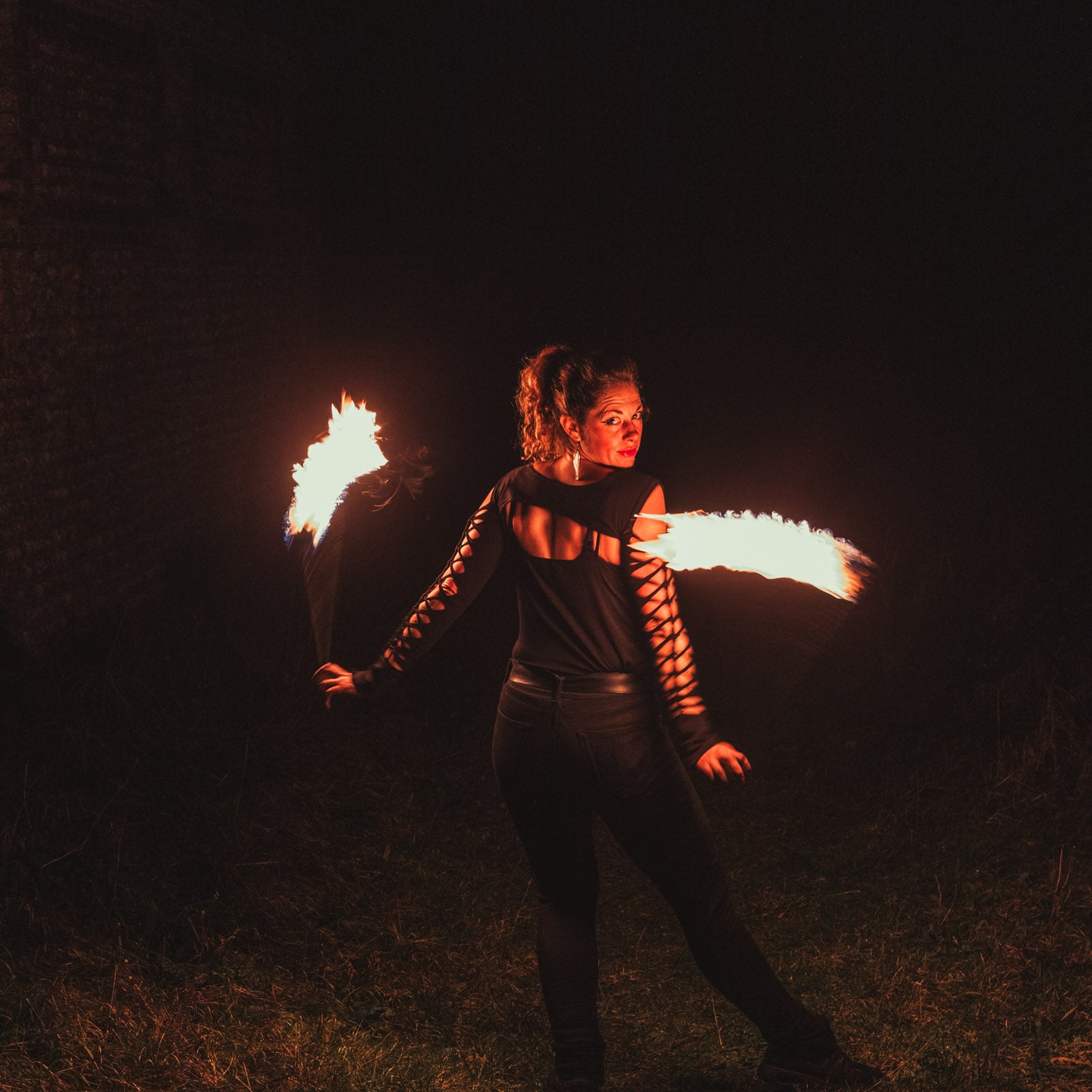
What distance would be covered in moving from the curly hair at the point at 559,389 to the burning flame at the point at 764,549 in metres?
0.34

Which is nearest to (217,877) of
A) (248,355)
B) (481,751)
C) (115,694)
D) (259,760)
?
(259,760)

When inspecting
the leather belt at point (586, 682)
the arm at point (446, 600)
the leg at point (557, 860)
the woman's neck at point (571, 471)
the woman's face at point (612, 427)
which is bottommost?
the leg at point (557, 860)

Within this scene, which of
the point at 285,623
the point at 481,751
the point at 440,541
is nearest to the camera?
the point at 481,751

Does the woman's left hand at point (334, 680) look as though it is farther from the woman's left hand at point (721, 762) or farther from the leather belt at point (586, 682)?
the woman's left hand at point (721, 762)

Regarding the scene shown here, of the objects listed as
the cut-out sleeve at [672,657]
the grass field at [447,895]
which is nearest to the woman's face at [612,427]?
the cut-out sleeve at [672,657]

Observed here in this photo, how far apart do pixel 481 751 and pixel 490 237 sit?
5053 mm

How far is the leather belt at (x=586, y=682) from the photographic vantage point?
9.75 ft

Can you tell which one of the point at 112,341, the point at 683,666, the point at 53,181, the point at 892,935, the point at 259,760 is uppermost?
the point at 53,181

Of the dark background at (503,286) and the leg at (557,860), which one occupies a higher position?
the dark background at (503,286)

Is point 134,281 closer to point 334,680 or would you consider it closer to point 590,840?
point 334,680

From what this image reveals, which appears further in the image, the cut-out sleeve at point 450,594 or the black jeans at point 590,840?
the cut-out sleeve at point 450,594

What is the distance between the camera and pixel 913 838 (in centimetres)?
541

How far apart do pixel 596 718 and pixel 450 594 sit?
59 cm

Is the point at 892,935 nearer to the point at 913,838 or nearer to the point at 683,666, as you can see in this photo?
the point at 913,838
